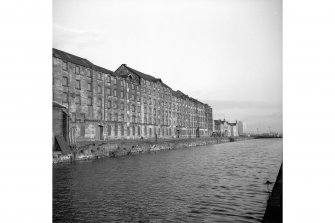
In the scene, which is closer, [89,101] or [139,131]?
[89,101]

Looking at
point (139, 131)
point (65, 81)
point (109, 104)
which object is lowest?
point (139, 131)

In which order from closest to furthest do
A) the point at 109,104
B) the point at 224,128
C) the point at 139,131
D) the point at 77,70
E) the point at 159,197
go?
the point at 159,197
the point at 77,70
the point at 109,104
the point at 139,131
the point at 224,128

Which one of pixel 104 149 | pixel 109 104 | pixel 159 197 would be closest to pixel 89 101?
pixel 109 104

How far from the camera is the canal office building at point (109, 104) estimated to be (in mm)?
27422

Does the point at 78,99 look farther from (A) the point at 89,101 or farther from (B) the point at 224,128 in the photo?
(B) the point at 224,128

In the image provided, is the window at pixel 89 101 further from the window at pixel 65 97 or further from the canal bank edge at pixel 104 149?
the canal bank edge at pixel 104 149

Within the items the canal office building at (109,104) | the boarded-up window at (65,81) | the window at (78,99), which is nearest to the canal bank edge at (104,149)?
the canal office building at (109,104)

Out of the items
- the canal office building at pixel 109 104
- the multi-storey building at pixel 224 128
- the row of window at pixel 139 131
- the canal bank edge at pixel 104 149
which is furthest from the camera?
the multi-storey building at pixel 224 128

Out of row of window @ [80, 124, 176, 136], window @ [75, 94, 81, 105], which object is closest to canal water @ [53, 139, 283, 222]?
window @ [75, 94, 81, 105]

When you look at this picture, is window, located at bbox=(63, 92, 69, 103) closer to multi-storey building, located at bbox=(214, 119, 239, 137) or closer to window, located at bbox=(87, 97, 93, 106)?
window, located at bbox=(87, 97, 93, 106)

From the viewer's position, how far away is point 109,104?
36500 millimetres

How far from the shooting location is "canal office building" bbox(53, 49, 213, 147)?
27.4m

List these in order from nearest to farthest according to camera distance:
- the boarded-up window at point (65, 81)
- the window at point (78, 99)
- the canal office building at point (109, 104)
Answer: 1. the canal office building at point (109, 104)
2. the boarded-up window at point (65, 81)
3. the window at point (78, 99)

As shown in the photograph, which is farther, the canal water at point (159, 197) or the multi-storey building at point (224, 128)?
the multi-storey building at point (224, 128)
